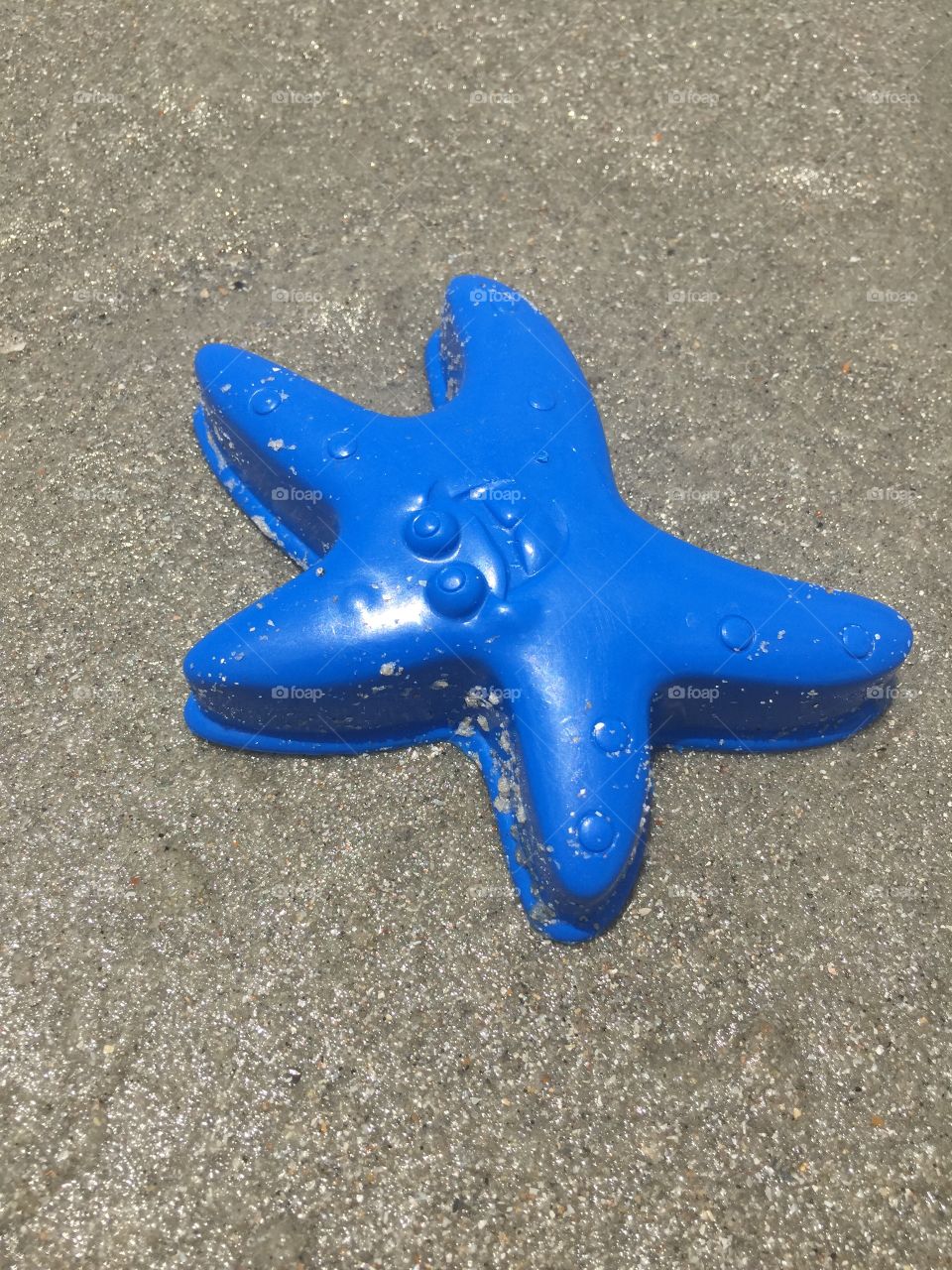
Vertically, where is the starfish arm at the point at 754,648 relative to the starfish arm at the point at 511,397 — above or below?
below

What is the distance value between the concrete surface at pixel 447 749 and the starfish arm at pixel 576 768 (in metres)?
0.22

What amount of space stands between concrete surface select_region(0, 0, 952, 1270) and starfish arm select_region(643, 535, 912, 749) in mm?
156

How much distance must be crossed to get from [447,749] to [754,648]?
758mm

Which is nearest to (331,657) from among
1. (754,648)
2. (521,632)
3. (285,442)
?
(521,632)

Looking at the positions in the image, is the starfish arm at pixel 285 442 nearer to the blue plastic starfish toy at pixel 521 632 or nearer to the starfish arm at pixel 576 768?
the blue plastic starfish toy at pixel 521 632

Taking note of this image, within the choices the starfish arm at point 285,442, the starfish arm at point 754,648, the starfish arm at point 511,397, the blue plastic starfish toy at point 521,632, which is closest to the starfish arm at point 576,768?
the blue plastic starfish toy at point 521,632

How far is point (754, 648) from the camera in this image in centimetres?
233

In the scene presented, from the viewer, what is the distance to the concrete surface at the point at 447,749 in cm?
218

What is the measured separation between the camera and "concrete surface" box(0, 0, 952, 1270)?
2.18 meters

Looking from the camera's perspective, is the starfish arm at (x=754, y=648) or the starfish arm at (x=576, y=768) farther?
the starfish arm at (x=754, y=648)

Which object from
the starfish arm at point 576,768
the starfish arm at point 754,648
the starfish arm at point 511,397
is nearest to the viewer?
the starfish arm at point 576,768

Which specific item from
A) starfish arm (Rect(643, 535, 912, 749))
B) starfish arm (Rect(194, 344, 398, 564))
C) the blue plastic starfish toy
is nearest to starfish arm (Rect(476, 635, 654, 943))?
the blue plastic starfish toy

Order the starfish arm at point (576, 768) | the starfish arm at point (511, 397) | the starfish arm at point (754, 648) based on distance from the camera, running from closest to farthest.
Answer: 1. the starfish arm at point (576, 768)
2. the starfish arm at point (754, 648)
3. the starfish arm at point (511, 397)

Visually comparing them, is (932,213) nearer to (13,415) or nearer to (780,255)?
(780,255)
